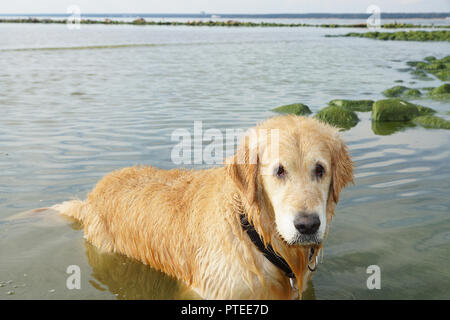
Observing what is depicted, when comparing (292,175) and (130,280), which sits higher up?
(292,175)

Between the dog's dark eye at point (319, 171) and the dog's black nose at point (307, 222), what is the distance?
0.47 m

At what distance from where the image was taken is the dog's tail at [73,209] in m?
6.43

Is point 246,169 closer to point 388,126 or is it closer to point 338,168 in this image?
point 338,168

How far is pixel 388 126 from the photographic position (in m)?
12.4

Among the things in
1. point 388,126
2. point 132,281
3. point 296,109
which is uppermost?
Result: point 296,109

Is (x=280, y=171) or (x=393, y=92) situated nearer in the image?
(x=280, y=171)

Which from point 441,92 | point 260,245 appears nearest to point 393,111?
point 441,92

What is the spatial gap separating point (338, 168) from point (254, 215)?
2.94ft

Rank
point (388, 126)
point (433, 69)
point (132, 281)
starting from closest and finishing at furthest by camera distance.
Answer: point (132, 281) < point (388, 126) < point (433, 69)

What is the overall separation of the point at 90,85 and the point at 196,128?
8960mm

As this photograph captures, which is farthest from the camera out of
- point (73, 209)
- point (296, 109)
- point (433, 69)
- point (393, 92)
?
point (433, 69)

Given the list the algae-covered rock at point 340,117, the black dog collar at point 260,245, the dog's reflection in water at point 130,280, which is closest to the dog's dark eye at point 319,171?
the black dog collar at point 260,245
